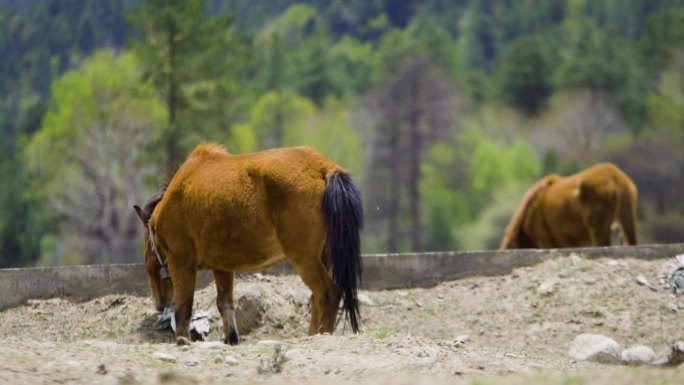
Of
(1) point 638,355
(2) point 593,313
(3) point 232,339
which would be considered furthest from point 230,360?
(2) point 593,313

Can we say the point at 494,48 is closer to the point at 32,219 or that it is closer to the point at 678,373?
the point at 32,219

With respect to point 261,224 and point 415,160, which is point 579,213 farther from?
point 415,160

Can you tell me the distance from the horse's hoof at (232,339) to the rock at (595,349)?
3.19m

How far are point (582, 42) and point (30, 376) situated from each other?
289ft

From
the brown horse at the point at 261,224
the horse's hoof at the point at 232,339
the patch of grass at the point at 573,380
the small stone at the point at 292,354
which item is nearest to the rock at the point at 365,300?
the brown horse at the point at 261,224

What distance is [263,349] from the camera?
10.2 metres

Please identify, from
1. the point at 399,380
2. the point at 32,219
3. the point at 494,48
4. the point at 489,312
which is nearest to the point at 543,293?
the point at 489,312

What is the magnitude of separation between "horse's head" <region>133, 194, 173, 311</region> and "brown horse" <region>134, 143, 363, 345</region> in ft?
0.84

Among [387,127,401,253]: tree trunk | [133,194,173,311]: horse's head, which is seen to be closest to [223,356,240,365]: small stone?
[133,194,173,311]: horse's head

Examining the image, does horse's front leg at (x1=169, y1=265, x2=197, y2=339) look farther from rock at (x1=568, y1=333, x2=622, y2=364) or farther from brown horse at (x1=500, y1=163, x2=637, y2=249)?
brown horse at (x1=500, y1=163, x2=637, y2=249)

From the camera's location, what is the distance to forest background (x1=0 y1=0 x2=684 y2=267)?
47125 mm

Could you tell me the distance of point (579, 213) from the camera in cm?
2112

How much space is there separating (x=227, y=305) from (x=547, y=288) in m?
4.07

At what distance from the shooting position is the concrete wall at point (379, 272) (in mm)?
14766
